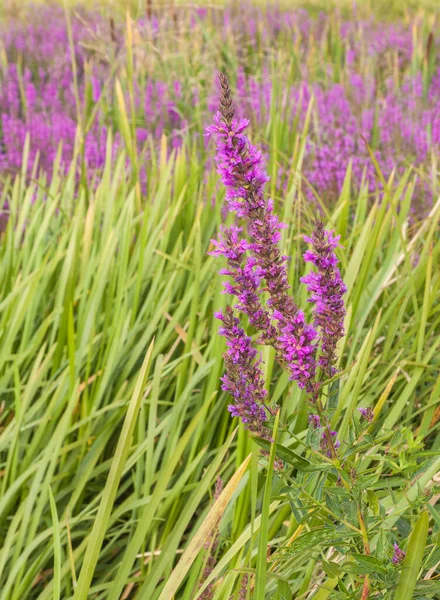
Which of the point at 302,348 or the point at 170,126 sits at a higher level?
the point at 302,348

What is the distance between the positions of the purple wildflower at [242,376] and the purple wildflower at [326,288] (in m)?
0.09

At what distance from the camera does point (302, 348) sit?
2.98 ft

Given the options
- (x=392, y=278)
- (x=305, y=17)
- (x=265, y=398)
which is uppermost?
(x=265, y=398)

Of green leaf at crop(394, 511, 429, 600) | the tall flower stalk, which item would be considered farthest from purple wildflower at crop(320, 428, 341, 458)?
green leaf at crop(394, 511, 429, 600)

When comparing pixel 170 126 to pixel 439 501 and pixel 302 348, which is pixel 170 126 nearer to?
pixel 439 501

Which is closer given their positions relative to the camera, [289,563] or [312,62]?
[289,563]

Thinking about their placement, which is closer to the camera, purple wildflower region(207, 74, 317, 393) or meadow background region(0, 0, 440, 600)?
purple wildflower region(207, 74, 317, 393)

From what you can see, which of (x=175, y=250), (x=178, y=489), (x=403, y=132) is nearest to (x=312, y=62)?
(x=403, y=132)

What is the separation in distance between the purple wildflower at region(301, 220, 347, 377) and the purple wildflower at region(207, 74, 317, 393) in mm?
24

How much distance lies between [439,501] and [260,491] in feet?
1.16

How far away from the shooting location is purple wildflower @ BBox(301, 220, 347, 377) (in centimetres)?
90

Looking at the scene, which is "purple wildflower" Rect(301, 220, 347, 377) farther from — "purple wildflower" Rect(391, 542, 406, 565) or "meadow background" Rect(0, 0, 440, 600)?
"purple wildflower" Rect(391, 542, 406, 565)

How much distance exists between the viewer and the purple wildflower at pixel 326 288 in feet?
2.96

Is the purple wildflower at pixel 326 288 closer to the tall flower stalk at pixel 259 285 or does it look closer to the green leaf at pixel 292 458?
the tall flower stalk at pixel 259 285
